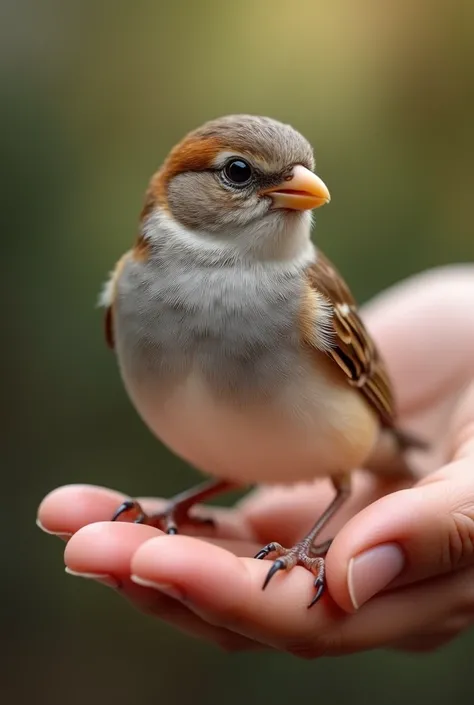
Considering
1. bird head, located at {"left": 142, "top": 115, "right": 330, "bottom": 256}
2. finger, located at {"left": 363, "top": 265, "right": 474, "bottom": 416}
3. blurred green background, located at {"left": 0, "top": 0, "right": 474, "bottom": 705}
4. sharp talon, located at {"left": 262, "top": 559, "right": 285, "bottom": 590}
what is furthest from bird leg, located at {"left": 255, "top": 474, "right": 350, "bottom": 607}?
blurred green background, located at {"left": 0, "top": 0, "right": 474, "bottom": 705}

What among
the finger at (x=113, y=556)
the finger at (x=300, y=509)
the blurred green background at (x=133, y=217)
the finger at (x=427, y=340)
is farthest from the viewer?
the blurred green background at (x=133, y=217)

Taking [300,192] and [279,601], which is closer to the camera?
[279,601]

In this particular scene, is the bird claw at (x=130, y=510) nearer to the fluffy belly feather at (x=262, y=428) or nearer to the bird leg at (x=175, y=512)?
the bird leg at (x=175, y=512)

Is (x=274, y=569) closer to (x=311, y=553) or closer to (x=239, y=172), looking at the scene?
(x=311, y=553)

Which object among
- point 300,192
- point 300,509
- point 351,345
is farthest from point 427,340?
point 300,192

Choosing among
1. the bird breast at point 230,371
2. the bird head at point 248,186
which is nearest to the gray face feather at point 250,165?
the bird head at point 248,186

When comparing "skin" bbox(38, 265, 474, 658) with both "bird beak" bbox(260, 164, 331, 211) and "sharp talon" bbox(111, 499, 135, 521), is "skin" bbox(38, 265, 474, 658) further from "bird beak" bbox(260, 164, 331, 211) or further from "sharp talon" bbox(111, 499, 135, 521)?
"bird beak" bbox(260, 164, 331, 211)
